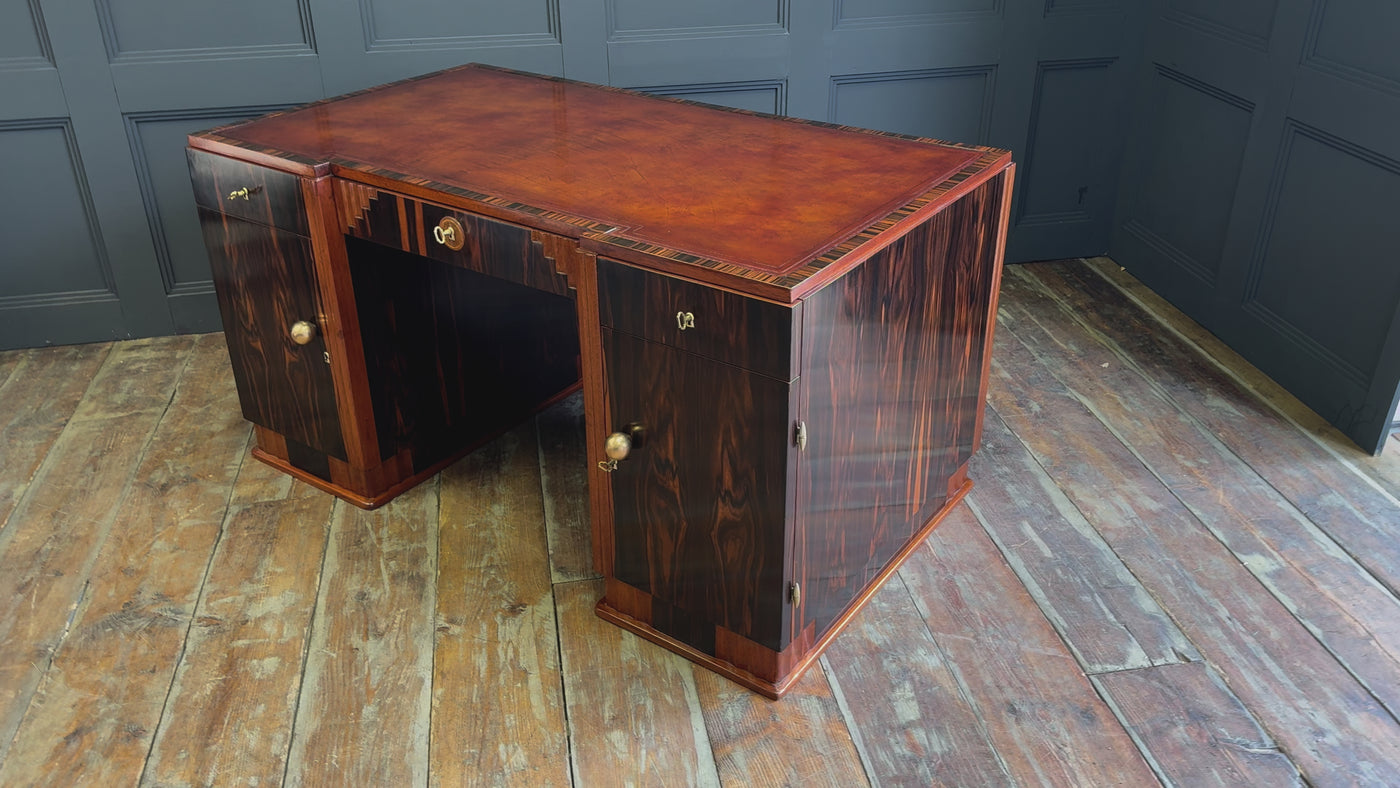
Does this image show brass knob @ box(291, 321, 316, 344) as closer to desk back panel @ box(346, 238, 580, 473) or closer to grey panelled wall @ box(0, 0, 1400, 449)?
desk back panel @ box(346, 238, 580, 473)

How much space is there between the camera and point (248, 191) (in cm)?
200

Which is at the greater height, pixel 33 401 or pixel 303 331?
pixel 303 331

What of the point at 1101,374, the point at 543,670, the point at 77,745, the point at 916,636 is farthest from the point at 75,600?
the point at 1101,374

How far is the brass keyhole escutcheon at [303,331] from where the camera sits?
6.70 feet

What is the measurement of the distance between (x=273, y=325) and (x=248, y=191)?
0.28 metres

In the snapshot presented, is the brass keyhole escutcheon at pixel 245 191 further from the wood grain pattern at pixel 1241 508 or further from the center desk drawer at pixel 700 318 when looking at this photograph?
the wood grain pattern at pixel 1241 508

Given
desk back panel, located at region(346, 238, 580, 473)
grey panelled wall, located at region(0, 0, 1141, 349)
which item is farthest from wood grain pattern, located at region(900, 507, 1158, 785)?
grey panelled wall, located at region(0, 0, 1141, 349)

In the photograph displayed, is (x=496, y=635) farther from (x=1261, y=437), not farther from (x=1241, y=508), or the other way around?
(x=1261, y=437)

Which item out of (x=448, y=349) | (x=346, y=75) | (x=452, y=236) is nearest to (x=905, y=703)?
(x=452, y=236)

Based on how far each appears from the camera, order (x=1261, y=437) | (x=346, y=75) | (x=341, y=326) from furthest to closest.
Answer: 1. (x=346, y=75)
2. (x=1261, y=437)
3. (x=341, y=326)

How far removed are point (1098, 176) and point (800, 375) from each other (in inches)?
88.7

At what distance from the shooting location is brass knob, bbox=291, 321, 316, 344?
2043 millimetres

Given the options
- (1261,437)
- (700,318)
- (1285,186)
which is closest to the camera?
(700,318)

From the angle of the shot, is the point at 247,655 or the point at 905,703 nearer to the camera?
the point at 905,703
